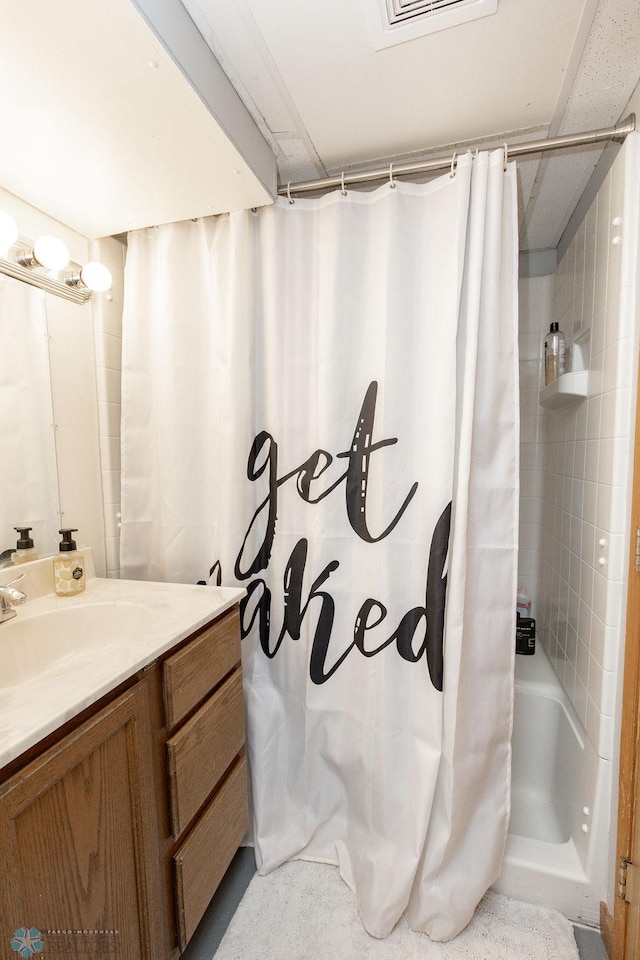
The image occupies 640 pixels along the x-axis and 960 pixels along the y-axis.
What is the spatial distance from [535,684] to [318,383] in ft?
4.16

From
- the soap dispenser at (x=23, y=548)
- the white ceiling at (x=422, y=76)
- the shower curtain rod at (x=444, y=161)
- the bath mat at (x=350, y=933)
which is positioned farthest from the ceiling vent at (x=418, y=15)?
the bath mat at (x=350, y=933)

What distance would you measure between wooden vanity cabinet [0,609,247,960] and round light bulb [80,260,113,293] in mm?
993

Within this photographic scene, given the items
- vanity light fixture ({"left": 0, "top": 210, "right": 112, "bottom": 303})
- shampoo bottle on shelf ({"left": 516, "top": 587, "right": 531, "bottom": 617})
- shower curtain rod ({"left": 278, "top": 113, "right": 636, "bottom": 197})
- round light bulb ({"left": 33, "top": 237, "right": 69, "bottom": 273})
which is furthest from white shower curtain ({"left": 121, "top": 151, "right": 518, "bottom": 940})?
shampoo bottle on shelf ({"left": 516, "top": 587, "right": 531, "bottom": 617})

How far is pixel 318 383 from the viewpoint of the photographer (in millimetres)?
1199

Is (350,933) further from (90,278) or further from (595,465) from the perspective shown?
(90,278)

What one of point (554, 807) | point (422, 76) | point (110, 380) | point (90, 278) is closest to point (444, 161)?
point (422, 76)

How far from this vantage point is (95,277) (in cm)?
117

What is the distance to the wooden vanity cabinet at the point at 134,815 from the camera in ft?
1.97

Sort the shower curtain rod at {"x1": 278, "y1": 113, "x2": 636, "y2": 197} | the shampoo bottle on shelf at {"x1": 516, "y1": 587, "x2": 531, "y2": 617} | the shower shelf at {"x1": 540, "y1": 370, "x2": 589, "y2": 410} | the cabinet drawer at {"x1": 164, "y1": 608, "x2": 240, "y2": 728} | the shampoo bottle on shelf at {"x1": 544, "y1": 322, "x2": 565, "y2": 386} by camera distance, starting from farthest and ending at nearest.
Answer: the shampoo bottle on shelf at {"x1": 516, "y1": 587, "x2": 531, "y2": 617} → the shampoo bottle on shelf at {"x1": 544, "y1": 322, "x2": 565, "y2": 386} → the shower shelf at {"x1": 540, "y1": 370, "x2": 589, "y2": 410} → the shower curtain rod at {"x1": 278, "y1": 113, "x2": 636, "y2": 197} → the cabinet drawer at {"x1": 164, "y1": 608, "x2": 240, "y2": 728}

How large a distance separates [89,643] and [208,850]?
0.57 metres

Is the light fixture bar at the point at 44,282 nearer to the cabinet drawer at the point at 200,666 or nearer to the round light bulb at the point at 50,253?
the round light bulb at the point at 50,253

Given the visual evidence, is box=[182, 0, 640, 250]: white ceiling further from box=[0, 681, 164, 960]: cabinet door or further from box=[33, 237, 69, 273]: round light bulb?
box=[0, 681, 164, 960]: cabinet door

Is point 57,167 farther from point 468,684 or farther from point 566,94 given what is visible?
point 468,684

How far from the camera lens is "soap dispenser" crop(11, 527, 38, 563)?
1.07 metres
